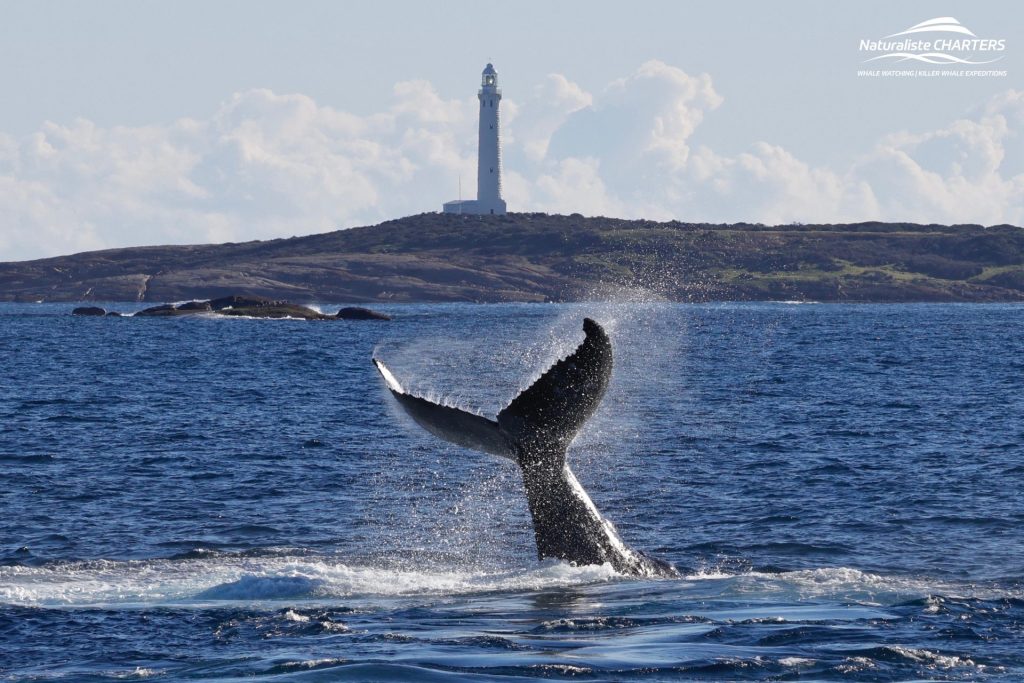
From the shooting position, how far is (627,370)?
5466 centimetres

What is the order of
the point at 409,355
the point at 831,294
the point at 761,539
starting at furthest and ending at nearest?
the point at 831,294 < the point at 409,355 < the point at 761,539

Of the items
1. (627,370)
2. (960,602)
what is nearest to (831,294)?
(627,370)

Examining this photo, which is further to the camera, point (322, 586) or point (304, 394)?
point (304, 394)

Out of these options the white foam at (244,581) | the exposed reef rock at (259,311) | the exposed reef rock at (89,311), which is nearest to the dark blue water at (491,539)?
the white foam at (244,581)

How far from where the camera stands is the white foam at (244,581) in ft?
47.2

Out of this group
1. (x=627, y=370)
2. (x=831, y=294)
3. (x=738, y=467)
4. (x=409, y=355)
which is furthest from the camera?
(x=831, y=294)

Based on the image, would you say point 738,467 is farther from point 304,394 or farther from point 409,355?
point 409,355

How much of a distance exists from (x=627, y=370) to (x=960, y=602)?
40782 millimetres

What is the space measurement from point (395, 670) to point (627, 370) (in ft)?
144

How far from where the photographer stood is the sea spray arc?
482 inches

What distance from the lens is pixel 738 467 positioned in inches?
1003

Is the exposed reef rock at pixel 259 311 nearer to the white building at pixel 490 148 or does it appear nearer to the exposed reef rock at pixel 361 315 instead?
the exposed reef rock at pixel 361 315

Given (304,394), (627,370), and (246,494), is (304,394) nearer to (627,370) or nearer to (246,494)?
(627,370)

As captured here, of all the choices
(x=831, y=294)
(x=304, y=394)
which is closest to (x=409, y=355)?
(x=304, y=394)
